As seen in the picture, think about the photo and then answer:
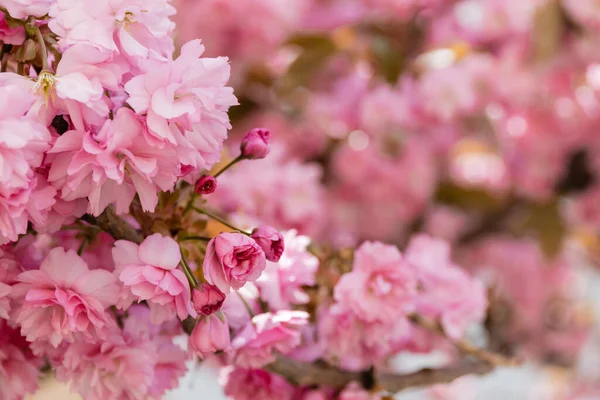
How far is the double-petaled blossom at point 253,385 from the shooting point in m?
0.48

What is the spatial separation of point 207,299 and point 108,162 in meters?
0.08

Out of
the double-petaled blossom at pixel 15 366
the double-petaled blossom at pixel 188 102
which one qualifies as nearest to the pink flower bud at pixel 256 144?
the double-petaled blossom at pixel 188 102

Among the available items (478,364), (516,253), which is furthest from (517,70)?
(478,364)

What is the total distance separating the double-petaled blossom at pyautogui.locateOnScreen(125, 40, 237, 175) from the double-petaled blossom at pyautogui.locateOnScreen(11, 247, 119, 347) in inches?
3.0

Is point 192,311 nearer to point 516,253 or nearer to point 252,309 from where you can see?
point 252,309

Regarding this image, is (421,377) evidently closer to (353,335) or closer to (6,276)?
(353,335)

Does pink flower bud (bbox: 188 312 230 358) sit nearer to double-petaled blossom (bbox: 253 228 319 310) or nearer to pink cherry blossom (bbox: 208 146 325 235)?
double-petaled blossom (bbox: 253 228 319 310)

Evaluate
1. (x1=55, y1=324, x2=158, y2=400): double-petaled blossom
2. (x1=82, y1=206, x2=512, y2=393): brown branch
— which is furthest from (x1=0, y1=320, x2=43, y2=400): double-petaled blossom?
(x1=82, y1=206, x2=512, y2=393): brown branch

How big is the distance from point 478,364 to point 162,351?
0.24 meters

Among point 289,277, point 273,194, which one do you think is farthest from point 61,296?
point 273,194

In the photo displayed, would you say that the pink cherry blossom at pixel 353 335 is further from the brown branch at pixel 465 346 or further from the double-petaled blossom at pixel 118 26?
the double-petaled blossom at pixel 118 26

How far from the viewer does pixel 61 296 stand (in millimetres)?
366

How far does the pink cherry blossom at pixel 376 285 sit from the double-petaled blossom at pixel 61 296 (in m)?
0.15

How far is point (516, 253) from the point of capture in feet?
3.77
